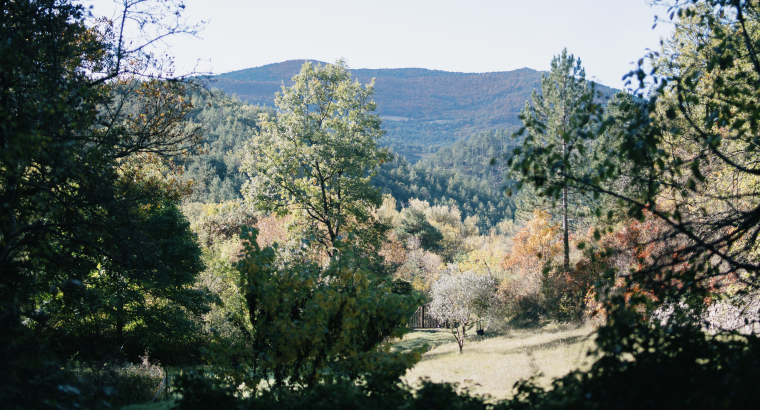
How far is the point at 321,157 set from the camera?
712 inches

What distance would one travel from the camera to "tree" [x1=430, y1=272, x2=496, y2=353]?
65.2 feet

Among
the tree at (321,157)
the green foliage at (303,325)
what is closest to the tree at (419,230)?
the tree at (321,157)

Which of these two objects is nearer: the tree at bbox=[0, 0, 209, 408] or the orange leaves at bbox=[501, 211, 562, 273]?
the tree at bbox=[0, 0, 209, 408]

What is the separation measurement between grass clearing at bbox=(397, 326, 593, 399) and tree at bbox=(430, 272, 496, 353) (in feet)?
4.30

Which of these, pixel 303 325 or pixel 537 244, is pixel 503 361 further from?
pixel 537 244

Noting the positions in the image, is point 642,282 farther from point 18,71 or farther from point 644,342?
point 18,71

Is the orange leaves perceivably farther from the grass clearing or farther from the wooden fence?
the wooden fence

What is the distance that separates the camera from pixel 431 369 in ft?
47.1

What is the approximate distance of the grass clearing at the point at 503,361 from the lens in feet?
35.0

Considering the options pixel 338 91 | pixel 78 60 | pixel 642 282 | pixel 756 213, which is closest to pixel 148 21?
pixel 78 60

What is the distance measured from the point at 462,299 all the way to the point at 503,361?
18.6 ft

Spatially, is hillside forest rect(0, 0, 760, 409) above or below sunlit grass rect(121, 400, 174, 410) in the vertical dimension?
above

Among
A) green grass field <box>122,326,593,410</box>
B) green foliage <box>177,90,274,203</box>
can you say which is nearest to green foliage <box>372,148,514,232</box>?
green foliage <box>177,90,274,203</box>

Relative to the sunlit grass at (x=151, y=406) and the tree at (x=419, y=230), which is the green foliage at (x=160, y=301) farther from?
the tree at (x=419, y=230)
